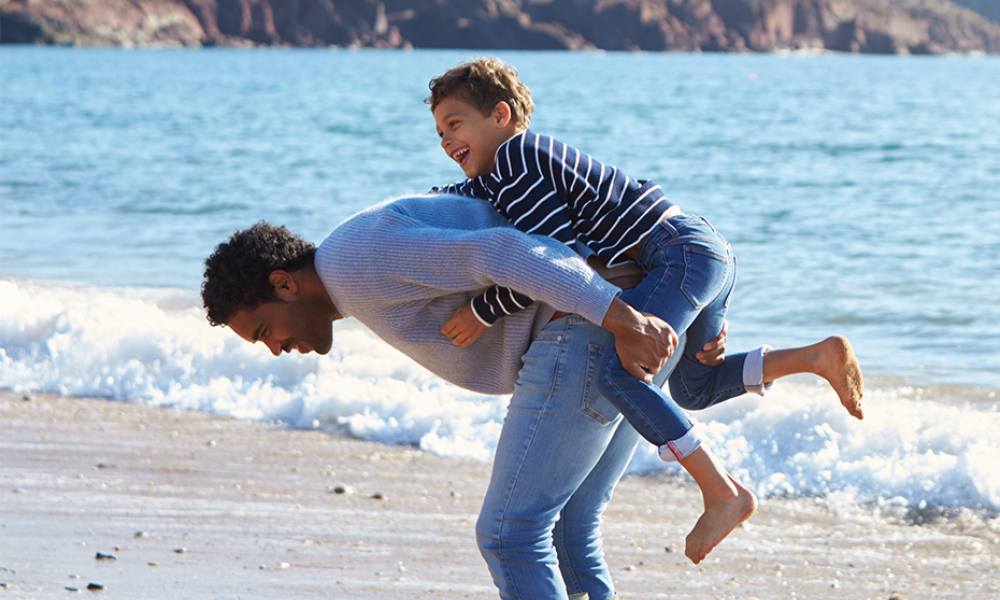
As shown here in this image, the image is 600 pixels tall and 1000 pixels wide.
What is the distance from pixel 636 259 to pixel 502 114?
0.51m

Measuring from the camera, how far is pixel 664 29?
4178 inches

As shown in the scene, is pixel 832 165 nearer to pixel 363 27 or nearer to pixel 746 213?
pixel 746 213

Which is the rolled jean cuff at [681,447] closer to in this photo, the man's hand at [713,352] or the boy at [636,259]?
the boy at [636,259]

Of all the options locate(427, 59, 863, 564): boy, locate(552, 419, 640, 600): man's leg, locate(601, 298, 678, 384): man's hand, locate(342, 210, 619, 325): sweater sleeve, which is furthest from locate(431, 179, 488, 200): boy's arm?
locate(552, 419, 640, 600): man's leg

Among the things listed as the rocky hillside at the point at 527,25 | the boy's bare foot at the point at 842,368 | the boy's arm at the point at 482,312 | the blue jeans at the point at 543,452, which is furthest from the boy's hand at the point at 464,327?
the rocky hillside at the point at 527,25

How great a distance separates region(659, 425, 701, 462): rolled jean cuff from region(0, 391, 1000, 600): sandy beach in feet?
4.58

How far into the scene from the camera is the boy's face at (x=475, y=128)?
2.58 metres

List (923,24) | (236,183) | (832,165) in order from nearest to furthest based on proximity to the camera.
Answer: (236,183) < (832,165) < (923,24)

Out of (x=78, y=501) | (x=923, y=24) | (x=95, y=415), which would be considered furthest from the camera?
(x=923, y=24)

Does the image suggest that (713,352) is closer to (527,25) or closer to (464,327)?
(464,327)

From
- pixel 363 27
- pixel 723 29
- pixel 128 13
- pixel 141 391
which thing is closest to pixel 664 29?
pixel 723 29

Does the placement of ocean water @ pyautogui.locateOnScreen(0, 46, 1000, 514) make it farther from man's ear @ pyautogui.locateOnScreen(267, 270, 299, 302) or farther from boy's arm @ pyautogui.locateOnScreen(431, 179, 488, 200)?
man's ear @ pyautogui.locateOnScreen(267, 270, 299, 302)

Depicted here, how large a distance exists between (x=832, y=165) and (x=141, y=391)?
1646cm

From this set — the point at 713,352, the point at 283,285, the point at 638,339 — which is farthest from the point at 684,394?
the point at 283,285
